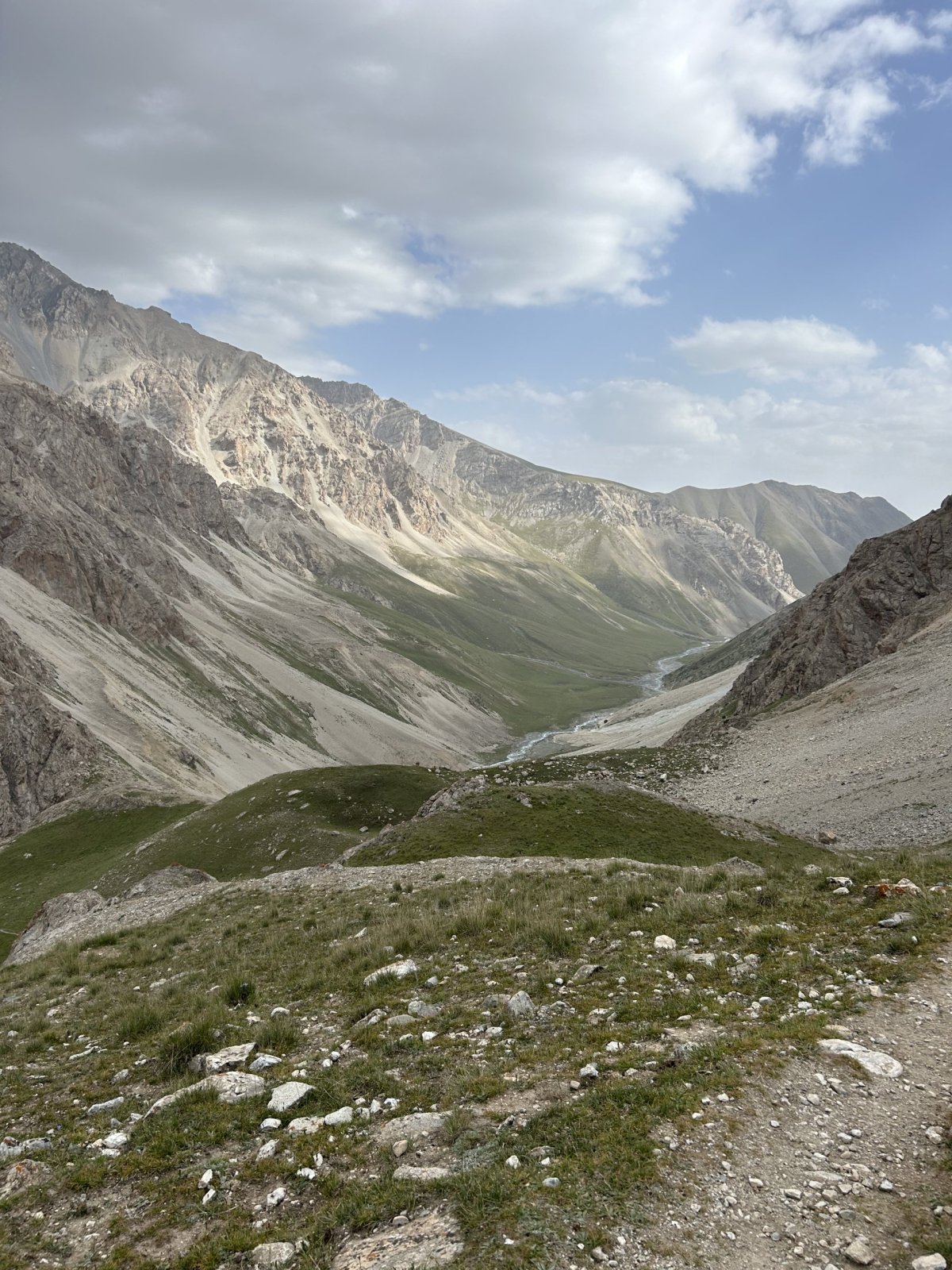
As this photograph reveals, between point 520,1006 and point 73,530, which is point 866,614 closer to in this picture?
point 520,1006

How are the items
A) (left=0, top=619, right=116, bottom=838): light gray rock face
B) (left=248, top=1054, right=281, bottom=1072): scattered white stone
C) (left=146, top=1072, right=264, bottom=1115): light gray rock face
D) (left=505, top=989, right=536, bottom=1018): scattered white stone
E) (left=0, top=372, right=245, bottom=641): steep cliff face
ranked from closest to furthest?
(left=146, top=1072, right=264, bottom=1115): light gray rock face < (left=248, top=1054, right=281, bottom=1072): scattered white stone < (left=505, top=989, right=536, bottom=1018): scattered white stone < (left=0, top=619, right=116, bottom=838): light gray rock face < (left=0, top=372, right=245, bottom=641): steep cliff face

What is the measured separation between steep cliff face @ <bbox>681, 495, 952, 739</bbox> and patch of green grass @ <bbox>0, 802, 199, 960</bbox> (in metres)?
55.4

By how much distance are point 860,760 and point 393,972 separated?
40.4m

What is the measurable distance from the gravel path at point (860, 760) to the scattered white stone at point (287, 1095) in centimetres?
3136

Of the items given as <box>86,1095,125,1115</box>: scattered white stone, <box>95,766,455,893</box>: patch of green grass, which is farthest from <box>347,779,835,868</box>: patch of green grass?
<box>86,1095,125,1115</box>: scattered white stone

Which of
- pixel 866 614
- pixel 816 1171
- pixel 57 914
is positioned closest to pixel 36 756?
pixel 57 914

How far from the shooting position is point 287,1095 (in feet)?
33.4

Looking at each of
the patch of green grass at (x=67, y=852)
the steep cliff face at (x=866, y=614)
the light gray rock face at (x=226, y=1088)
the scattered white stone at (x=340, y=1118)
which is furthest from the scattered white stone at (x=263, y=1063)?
the steep cliff face at (x=866, y=614)

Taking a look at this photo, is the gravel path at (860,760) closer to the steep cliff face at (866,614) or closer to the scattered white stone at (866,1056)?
the steep cliff face at (866,614)

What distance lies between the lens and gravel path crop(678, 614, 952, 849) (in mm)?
37125

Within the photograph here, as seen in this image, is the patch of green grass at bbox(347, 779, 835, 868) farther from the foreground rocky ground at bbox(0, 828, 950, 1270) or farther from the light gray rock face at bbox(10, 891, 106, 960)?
the light gray rock face at bbox(10, 891, 106, 960)

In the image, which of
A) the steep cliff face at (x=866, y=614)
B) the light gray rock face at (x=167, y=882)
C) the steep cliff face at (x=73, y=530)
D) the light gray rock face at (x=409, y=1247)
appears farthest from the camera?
the steep cliff face at (x=73, y=530)

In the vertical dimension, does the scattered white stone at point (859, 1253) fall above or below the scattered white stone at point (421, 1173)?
above

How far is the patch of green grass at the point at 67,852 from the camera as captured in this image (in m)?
47.7
